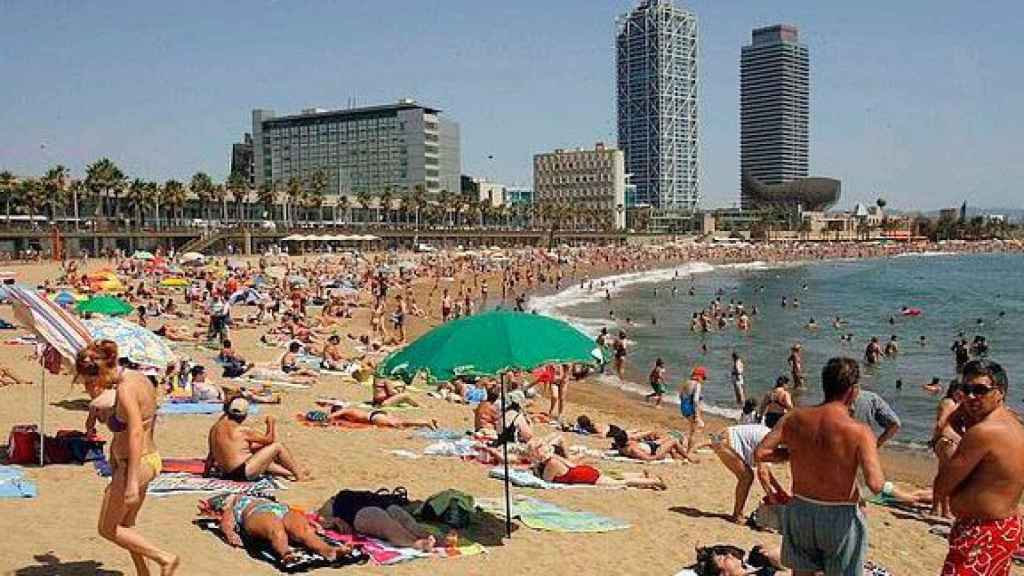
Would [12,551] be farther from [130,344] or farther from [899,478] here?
[899,478]

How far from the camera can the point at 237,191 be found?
305ft

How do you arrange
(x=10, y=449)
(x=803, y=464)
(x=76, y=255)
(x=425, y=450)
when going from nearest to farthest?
(x=803, y=464) < (x=10, y=449) < (x=425, y=450) < (x=76, y=255)

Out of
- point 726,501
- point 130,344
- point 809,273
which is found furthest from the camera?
point 809,273

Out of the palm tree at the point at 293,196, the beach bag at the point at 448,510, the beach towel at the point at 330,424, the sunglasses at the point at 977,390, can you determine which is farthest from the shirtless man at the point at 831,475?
the palm tree at the point at 293,196

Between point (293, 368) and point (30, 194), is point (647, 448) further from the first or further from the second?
point (30, 194)

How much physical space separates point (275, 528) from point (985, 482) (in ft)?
15.2

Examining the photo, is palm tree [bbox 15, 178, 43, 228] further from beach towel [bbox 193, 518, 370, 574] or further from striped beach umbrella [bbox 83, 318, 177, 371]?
beach towel [bbox 193, 518, 370, 574]

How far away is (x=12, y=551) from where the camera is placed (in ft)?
20.3

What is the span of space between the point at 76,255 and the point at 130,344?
62.7 meters

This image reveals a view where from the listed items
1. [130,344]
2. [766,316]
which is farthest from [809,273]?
[130,344]

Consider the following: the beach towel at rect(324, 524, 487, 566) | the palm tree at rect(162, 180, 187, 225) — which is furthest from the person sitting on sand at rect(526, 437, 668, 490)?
the palm tree at rect(162, 180, 187, 225)

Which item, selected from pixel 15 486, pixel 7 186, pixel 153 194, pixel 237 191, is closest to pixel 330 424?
pixel 15 486

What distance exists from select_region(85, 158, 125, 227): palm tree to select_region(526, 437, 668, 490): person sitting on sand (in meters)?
77.0

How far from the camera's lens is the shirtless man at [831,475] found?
14.1ft
